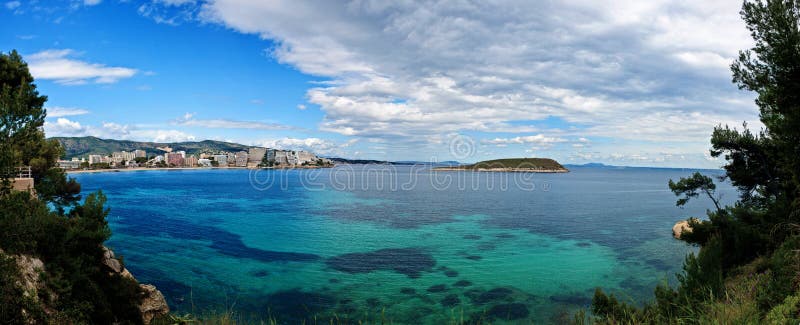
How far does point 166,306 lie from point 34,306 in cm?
952

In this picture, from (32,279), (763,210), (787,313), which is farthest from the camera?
(763,210)

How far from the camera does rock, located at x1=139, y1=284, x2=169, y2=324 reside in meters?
17.0

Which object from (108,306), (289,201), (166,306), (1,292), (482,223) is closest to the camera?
(1,292)

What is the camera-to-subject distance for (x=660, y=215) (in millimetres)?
56625

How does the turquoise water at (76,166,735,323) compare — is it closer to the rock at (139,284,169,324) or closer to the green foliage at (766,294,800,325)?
the rock at (139,284,169,324)

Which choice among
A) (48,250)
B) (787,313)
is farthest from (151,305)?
(787,313)

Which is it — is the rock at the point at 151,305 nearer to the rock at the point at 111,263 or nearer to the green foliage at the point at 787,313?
the rock at the point at 111,263

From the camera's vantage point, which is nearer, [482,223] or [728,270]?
[728,270]

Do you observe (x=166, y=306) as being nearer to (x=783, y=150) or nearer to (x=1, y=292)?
(x=1, y=292)

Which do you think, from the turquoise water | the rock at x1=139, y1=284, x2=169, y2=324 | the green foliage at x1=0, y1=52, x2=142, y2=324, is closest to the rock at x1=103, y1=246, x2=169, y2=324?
the rock at x1=139, y1=284, x2=169, y2=324

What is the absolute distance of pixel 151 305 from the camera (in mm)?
17688

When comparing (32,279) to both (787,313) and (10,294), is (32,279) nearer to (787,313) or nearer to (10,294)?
(10,294)

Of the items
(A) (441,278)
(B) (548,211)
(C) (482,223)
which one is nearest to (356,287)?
(A) (441,278)

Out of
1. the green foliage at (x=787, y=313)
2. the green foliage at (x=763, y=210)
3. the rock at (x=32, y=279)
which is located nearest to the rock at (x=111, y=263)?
the rock at (x=32, y=279)
